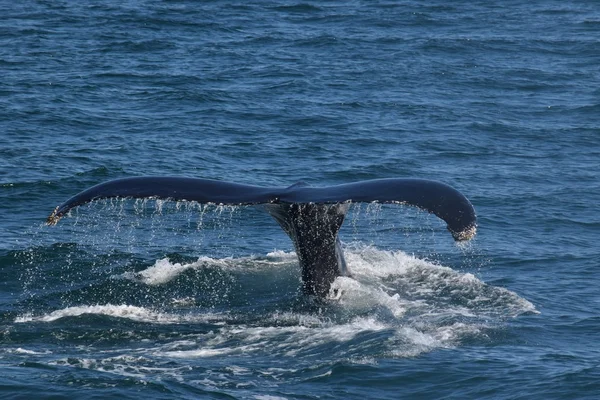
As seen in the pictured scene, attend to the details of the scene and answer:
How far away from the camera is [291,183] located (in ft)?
71.3

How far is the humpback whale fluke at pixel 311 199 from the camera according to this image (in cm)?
1159

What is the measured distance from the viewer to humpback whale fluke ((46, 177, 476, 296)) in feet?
38.0

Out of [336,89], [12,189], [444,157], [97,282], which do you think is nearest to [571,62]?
[336,89]

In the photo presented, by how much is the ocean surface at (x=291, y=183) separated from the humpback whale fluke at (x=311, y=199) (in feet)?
2.40

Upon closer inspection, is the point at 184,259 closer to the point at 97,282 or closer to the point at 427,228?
the point at 97,282

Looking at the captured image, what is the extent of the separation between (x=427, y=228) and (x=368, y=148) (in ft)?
18.6

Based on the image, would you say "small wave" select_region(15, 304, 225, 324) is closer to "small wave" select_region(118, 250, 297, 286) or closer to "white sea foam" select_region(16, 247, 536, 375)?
"white sea foam" select_region(16, 247, 536, 375)

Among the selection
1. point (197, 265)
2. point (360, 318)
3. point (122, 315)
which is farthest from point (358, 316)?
point (197, 265)

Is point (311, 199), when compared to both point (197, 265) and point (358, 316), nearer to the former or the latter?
point (358, 316)

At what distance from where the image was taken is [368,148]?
24.6 m

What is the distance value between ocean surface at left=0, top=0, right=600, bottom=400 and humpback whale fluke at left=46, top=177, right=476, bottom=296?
733 mm

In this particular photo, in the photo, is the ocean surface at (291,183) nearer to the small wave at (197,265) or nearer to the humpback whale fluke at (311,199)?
the small wave at (197,265)

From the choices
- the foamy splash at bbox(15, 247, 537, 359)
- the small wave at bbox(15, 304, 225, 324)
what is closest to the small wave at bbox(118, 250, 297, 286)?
the foamy splash at bbox(15, 247, 537, 359)

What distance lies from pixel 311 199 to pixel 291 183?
937 centimetres
